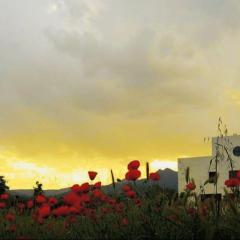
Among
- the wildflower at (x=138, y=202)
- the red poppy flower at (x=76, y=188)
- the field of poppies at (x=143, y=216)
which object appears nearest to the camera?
the field of poppies at (x=143, y=216)

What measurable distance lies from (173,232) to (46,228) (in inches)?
109

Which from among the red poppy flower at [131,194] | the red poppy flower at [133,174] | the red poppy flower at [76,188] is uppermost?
the red poppy flower at [133,174]

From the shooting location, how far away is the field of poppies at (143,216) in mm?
7211

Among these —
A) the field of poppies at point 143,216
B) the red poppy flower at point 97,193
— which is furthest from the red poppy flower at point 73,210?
the red poppy flower at point 97,193

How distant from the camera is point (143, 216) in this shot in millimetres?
7770

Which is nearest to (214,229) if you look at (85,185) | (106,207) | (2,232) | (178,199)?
(178,199)

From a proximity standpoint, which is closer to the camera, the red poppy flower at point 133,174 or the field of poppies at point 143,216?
the field of poppies at point 143,216

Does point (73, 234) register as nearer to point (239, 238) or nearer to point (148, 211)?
point (148, 211)

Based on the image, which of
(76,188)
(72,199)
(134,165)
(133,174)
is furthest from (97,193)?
(134,165)

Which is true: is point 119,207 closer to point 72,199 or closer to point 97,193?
point 97,193

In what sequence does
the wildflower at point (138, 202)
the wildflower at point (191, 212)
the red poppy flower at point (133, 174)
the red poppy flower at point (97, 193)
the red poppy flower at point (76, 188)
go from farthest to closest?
the red poppy flower at point (97, 193) < the wildflower at point (138, 202) < the red poppy flower at point (76, 188) < the red poppy flower at point (133, 174) < the wildflower at point (191, 212)

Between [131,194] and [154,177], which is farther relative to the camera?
[131,194]

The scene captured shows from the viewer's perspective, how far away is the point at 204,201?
8.37m

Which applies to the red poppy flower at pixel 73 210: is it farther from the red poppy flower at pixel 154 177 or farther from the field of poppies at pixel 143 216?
the red poppy flower at pixel 154 177
